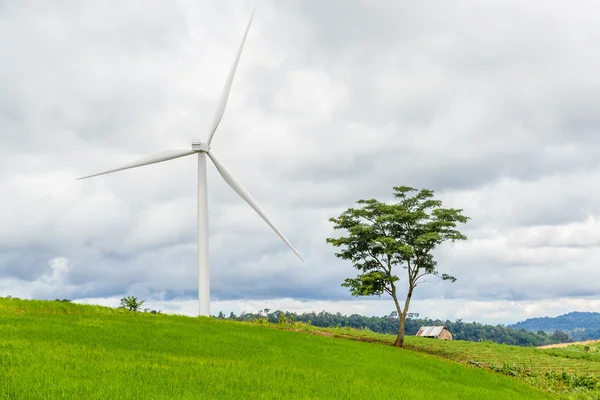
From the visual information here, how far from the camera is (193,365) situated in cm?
1817

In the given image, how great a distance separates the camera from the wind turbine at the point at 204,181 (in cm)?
3709

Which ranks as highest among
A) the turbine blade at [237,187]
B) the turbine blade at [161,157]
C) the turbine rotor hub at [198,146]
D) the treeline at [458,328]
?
the turbine rotor hub at [198,146]

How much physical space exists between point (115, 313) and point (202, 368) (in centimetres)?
1795

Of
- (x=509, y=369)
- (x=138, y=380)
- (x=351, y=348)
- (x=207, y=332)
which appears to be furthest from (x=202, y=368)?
(x=509, y=369)

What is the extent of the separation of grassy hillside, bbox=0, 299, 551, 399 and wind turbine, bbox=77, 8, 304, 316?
11.3 ft

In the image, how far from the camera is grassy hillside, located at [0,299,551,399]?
14320 mm

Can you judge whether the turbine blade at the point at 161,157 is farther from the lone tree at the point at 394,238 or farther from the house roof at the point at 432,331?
the house roof at the point at 432,331

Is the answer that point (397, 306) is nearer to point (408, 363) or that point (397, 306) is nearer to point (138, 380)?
point (408, 363)

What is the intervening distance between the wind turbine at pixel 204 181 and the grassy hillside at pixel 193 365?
344cm

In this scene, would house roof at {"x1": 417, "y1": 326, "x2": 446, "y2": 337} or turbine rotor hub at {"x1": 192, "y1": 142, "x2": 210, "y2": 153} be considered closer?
turbine rotor hub at {"x1": 192, "y1": 142, "x2": 210, "y2": 153}

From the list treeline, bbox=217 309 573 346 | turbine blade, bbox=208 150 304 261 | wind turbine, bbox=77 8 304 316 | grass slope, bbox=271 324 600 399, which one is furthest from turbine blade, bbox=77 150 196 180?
treeline, bbox=217 309 573 346

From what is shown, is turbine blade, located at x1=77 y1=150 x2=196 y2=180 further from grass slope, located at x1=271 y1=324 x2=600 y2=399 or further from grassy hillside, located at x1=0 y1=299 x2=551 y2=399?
grass slope, located at x1=271 y1=324 x2=600 y2=399

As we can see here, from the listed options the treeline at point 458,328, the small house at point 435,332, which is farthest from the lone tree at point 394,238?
the treeline at point 458,328

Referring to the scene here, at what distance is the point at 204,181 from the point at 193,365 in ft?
Result: 74.1
